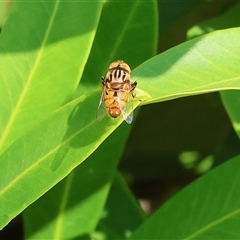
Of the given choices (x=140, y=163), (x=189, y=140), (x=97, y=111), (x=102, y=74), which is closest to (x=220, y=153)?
(x=189, y=140)

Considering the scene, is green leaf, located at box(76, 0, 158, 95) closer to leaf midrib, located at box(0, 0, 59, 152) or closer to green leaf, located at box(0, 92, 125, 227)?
leaf midrib, located at box(0, 0, 59, 152)

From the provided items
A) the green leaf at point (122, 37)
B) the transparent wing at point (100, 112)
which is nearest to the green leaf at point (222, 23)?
the green leaf at point (122, 37)

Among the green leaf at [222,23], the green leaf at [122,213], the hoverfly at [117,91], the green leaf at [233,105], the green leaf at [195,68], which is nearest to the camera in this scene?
the green leaf at [195,68]

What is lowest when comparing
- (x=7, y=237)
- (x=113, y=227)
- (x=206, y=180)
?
(x=206, y=180)

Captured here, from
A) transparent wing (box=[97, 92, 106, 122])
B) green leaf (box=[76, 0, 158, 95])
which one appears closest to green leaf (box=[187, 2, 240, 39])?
green leaf (box=[76, 0, 158, 95])

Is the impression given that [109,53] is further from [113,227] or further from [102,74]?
[113,227]

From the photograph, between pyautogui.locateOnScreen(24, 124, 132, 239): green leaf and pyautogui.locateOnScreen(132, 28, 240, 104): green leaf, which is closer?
pyautogui.locateOnScreen(132, 28, 240, 104): green leaf

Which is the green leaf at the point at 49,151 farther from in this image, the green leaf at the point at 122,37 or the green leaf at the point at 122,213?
the green leaf at the point at 122,213
